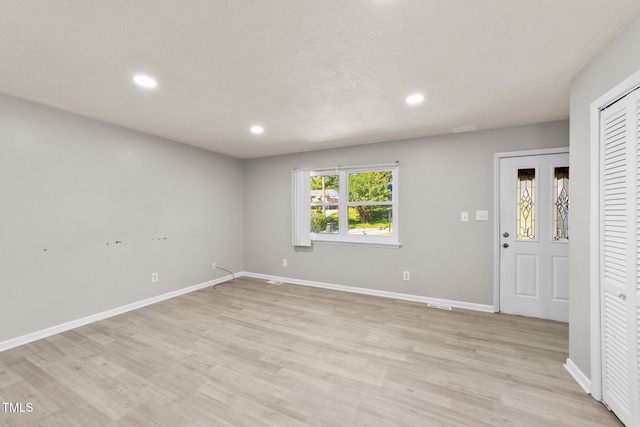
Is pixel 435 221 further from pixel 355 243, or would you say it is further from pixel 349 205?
pixel 349 205

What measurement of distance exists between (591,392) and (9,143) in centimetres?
521

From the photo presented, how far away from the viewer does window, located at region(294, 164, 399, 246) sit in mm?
4020

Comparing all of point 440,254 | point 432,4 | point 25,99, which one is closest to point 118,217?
point 25,99

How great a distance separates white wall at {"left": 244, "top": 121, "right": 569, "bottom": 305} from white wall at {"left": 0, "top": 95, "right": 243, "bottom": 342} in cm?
193

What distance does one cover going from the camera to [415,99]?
2.46 meters

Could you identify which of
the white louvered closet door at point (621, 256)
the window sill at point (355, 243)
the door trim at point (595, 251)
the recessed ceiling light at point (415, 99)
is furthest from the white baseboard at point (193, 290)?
the recessed ceiling light at point (415, 99)

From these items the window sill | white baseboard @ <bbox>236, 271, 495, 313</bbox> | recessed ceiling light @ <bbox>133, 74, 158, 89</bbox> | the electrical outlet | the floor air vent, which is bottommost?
the floor air vent

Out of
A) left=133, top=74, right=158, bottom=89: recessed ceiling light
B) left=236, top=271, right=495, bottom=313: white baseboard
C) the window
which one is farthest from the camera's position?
the window

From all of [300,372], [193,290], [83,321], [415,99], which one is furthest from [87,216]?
[415,99]

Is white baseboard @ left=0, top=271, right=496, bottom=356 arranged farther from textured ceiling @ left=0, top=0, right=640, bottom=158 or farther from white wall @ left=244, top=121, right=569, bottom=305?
textured ceiling @ left=0, top=0, right=640, bottom=158

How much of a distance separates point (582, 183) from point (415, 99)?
4.77 ft

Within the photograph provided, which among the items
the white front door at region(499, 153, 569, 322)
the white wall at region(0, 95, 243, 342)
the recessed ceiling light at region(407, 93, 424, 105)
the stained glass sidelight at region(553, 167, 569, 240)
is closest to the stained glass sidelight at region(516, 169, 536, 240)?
the white front door at region(499, 153, 569, 322)

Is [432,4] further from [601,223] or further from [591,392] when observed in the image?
[591,392]

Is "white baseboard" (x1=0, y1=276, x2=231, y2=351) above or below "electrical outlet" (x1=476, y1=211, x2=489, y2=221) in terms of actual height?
below
